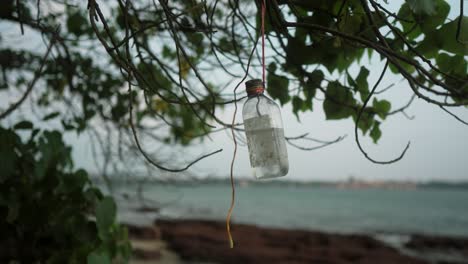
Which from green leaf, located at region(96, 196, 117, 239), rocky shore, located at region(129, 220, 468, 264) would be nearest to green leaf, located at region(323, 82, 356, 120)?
green leaf, located at region(96, 196, 117, 239)

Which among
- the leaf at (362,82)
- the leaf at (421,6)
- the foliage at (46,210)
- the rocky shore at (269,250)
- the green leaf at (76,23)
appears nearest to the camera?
the leaf at (421,6)

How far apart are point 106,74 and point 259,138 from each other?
206 centimetres

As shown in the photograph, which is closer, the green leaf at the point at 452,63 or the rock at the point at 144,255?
the green leaf at the point at 452,63

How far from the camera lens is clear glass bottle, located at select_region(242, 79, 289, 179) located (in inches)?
44.9

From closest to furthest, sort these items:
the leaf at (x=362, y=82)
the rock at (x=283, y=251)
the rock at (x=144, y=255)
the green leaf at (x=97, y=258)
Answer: the leaf at (x=362, y=82)
the green leaf at (x=97, y=258)
the rock at (x=144, y=255)
the rock at (x=283, y=251)

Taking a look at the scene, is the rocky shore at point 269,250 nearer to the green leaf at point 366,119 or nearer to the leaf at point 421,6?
the green leaf at point 366,119

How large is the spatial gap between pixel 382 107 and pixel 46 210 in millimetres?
1615

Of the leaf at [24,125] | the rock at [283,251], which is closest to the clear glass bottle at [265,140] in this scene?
the leaf at [24,125]

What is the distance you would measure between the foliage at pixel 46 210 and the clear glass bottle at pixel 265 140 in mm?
950

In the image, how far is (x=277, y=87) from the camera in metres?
1.61

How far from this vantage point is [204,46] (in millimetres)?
2395

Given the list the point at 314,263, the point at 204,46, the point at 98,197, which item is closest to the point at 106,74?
the point at 204,46

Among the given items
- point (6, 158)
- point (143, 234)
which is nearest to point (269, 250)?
point (143, 234)

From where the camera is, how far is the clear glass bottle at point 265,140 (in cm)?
114
